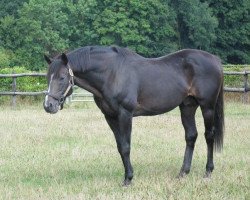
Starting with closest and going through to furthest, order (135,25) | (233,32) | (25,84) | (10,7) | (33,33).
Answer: (25,84) < (33,33) < (135,25) < (10,7) < (233,32)

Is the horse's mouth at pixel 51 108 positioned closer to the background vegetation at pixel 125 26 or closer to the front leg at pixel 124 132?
the front leg at pixel 124 132

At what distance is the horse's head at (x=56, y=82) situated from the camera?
19.6 feet

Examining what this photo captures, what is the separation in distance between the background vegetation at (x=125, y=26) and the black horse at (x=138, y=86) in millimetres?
33806

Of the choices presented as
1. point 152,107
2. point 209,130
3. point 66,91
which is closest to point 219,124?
point 209,130

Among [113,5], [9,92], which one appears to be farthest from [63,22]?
[9,92]

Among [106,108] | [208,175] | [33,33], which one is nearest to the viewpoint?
[106,108]

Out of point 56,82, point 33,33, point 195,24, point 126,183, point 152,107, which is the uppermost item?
point 56,82

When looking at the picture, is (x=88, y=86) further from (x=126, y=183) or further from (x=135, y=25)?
(x=135, y=25)

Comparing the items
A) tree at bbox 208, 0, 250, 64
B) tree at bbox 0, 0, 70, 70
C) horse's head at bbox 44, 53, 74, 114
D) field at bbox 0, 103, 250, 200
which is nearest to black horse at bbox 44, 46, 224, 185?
horse's head at bbox 44, 53, 74, 114

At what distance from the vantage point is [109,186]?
614 cm

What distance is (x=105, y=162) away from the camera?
7.78 meters

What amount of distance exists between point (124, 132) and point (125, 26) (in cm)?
4056

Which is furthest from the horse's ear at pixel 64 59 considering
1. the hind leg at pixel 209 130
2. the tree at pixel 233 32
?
the tree at pixel 233 32

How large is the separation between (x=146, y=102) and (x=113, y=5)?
41.5 m
